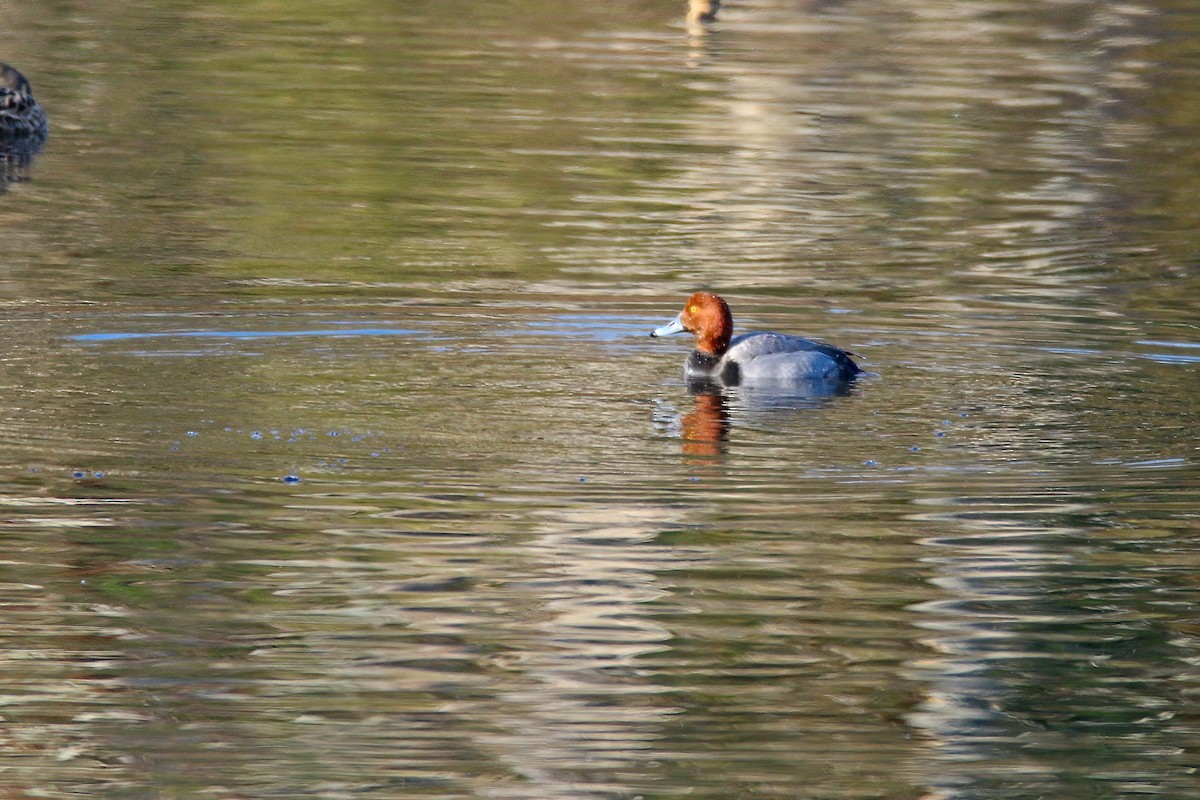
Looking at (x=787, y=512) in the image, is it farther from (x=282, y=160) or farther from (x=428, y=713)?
(x=282, y=160)

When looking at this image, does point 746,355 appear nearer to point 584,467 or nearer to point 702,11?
point 584,467

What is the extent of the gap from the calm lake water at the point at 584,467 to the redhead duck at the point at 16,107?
0.32 metres

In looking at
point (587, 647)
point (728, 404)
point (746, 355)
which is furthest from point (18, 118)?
point (587, 647)

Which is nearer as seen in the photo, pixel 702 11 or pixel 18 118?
pixel 18 118

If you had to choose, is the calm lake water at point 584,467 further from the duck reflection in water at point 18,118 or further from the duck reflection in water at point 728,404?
the duck reflection in water at point 18,118

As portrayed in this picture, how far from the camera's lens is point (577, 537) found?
25.9ft

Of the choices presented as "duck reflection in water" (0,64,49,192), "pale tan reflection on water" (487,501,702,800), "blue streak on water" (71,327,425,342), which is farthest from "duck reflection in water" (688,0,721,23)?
"pale tan reflection on water" (487,501,702,800)

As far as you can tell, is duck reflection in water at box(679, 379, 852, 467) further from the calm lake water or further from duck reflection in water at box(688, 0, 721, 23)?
duck reflection in water at box(688, 0, 721, 23)

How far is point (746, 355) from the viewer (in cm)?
1105

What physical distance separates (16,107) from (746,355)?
31.6 ft

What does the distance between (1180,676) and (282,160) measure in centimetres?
1230

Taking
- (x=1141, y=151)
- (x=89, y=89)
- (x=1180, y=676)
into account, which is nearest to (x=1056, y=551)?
(x=1180, y=676)

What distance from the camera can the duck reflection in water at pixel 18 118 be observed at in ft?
61.0

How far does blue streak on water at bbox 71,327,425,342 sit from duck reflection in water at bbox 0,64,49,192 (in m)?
7.51
